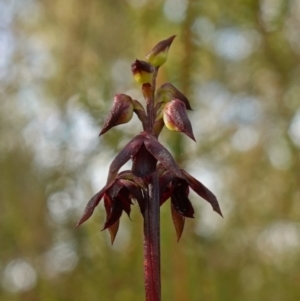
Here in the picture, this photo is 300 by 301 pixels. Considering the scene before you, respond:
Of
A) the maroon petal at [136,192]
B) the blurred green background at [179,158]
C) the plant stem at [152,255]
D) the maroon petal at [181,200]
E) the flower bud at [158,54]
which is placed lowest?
the plant stem at [152,255]

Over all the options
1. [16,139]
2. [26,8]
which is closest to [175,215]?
[16,139]

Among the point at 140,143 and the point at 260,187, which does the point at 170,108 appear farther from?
the point at 260,187

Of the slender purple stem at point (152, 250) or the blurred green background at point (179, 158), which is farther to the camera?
the blurred green background at point (179, 158)

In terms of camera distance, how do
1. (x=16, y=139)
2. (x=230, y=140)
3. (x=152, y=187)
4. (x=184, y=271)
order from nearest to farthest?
1. (x=152, y=187)
2. (x=184, y=271)
3. (x=230, y=140)
4. (x=16, y=139)

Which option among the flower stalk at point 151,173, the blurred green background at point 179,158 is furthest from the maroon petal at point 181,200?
the blurred green background at point 179,158

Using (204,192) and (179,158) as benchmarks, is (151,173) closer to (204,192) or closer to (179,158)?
(204,192)

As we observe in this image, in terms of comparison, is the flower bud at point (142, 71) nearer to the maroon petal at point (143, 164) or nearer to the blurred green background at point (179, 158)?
the maroon petal at point (143, 164)

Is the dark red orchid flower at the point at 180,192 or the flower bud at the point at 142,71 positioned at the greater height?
the flower bud at the point at 142,71
